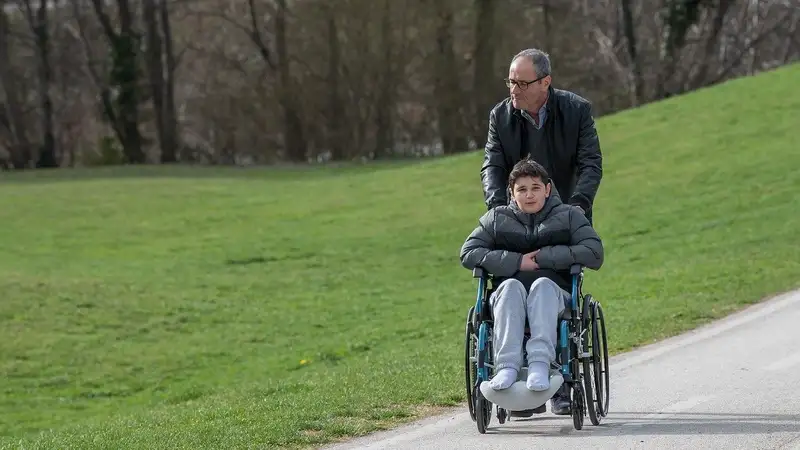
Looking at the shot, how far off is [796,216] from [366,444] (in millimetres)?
17584

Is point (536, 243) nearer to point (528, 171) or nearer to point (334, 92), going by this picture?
point (528, 171)

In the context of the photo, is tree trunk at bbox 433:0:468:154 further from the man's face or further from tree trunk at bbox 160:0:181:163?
the man's face

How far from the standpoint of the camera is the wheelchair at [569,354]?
7113mm

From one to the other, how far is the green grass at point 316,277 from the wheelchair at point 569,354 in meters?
0.94

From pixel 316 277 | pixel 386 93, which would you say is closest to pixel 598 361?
pixel 316 277

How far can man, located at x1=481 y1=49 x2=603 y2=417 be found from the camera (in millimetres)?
7887

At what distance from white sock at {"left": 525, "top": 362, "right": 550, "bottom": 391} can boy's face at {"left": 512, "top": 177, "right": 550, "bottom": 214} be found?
3.14 ft

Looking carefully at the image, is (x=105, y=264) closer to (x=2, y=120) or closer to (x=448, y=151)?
(x=448, y=151)

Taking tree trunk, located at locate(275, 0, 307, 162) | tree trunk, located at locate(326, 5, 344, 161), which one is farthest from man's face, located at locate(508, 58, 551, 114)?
tree trunk, located at locate(275, 0, 307, 162)

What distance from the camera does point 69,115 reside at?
60969mm

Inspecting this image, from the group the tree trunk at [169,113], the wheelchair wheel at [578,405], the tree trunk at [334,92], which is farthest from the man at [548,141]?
the tree trunk at [169,113]

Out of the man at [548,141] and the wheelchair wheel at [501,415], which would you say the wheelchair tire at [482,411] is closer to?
the wheelchair wheel at [501,415]

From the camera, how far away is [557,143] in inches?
316

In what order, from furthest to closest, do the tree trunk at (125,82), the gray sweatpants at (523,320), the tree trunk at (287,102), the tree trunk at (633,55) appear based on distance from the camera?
the tree trunk at (125,82)
the tree trunk at (287,102)
the tree trunk at (633,55)
the gray sweatpants at (523,320)
